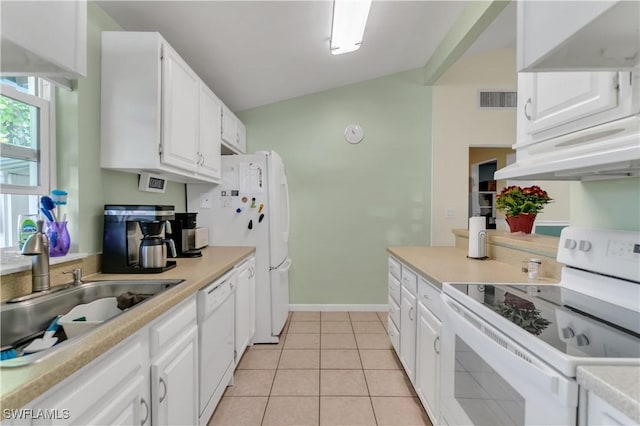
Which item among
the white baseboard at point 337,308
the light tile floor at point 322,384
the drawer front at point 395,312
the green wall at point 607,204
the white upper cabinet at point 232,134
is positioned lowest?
the light tile floor at point 322,384

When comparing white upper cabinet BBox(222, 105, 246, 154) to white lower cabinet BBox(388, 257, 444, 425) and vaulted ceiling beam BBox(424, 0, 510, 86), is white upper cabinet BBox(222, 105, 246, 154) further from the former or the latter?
vaulted ceiling beam BBox(424, 0, 510, 86)

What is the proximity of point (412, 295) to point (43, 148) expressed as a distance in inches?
86.8

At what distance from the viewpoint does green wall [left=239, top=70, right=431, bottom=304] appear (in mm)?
3850

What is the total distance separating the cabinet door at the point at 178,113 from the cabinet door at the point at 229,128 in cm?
68

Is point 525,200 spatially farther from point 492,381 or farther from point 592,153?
point 492,381

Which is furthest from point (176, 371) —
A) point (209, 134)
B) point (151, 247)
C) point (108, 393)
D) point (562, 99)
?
point (562, 99)

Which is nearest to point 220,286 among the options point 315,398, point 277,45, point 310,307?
point 315,398

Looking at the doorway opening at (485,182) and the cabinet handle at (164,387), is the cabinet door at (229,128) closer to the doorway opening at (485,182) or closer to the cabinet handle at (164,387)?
the cabinet handle at (164,387)

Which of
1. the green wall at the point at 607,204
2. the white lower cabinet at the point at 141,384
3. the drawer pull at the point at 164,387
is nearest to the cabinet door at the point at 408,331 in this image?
the green wall at the point at 607,204

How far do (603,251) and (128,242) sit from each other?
7.36 feet

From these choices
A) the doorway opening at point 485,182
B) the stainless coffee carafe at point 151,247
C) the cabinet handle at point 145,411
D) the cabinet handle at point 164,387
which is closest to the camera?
the cabinet handle at point 145,411

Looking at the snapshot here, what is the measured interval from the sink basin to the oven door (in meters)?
1.27

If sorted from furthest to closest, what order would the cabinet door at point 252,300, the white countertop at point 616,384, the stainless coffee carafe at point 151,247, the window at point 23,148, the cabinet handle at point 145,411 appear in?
1. the cabinet door at point 252,300
2. the stainless coffee carafe at point 151,247
3. the window at point 23,148
4. the cabinet handle at point 145,411
5. the white countertop at point 616,384

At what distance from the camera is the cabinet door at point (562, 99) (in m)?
1.04
